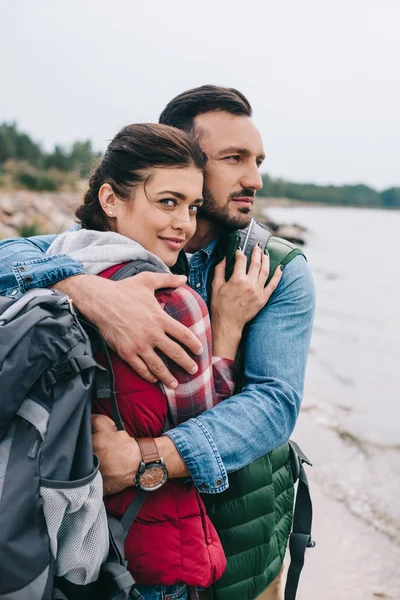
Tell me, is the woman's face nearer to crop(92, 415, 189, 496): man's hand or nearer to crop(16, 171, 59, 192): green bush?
crop(92, 415, 189, 496): man's hand

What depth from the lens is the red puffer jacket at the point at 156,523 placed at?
4.77ft

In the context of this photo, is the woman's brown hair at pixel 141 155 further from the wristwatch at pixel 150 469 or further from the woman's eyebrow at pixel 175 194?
the wristwatch at pixel 150 469

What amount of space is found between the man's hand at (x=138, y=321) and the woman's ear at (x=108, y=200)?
0.35m

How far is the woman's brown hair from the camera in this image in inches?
70.9

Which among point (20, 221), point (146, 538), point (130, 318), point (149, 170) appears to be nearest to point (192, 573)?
point (146, 538)

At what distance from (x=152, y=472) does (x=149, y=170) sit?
0.98 metres

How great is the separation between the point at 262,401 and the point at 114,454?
0.53 metres

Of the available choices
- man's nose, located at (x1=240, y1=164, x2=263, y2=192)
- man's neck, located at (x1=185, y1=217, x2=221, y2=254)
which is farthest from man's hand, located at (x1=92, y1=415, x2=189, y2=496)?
man's nose, located at (x1=240, y1=164, x2=263, y2=192)

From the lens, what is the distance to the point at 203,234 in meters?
2.34

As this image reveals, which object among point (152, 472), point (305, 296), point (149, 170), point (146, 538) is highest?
point (149, 170)

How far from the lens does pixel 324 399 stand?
6.73 metres

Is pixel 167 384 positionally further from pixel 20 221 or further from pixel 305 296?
pixel 20 221

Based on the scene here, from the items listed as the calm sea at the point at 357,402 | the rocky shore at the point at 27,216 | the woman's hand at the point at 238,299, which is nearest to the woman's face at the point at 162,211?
the woman's hand at the point at 238,299

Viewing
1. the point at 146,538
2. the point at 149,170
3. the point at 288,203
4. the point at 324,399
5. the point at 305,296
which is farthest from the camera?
the point at 288,203
